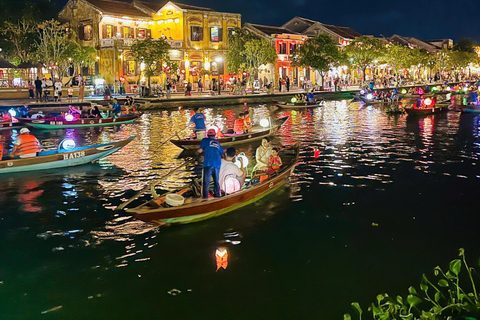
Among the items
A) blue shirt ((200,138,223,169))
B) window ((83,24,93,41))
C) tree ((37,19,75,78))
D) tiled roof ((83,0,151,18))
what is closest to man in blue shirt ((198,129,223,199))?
blue shirt ((200,138,223,169))

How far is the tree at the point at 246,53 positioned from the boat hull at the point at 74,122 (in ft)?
86.6

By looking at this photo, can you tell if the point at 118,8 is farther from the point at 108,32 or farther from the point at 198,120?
the point at 198,120

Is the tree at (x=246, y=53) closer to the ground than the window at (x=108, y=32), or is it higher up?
closer to the ground

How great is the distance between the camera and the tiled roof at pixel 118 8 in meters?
53.2

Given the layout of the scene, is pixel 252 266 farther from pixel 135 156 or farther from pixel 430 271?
pixel 135 156

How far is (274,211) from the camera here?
40.0 ft

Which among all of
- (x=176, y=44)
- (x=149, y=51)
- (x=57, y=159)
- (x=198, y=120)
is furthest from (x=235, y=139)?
(x=176, y=44)

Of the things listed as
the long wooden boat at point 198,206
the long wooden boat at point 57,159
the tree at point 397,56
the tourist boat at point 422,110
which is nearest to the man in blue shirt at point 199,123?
the long wooden boat at point 57,159

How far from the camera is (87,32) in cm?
5556

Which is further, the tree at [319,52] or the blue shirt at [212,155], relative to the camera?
the tree at [319,52]

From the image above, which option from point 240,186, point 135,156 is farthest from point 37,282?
point 135,156

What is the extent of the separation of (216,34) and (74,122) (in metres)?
34.0

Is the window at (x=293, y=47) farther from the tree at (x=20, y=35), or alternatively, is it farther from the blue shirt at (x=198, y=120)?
the blue shirt at (x=198, y=120)

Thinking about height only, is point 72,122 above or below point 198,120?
below
